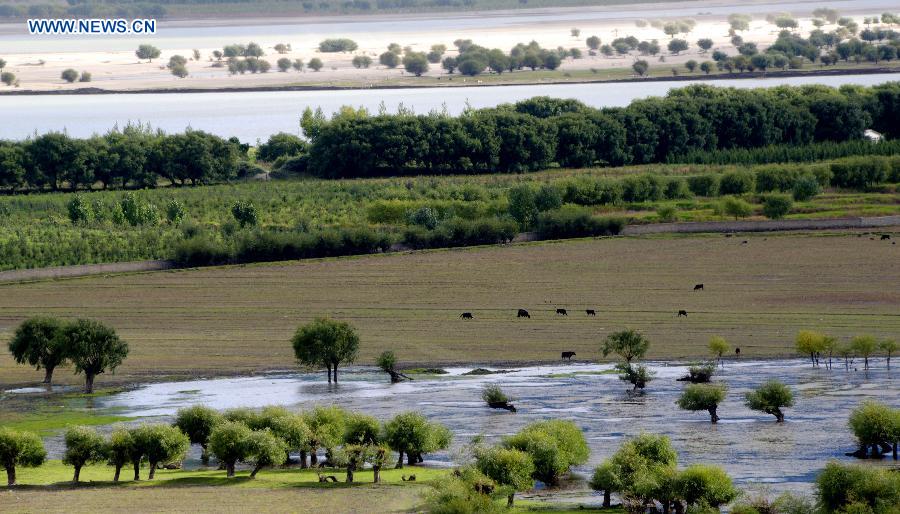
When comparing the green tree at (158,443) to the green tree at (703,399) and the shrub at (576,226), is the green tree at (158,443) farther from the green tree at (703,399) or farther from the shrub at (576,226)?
the shrub at (576,226)

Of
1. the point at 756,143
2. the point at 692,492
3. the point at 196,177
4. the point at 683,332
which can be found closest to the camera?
the point at 692,492

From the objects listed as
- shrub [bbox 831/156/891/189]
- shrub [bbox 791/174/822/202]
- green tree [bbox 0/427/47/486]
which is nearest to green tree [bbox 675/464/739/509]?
green tree [bbox 0/427/47/486]

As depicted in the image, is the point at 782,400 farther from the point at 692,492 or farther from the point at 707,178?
the point at 707,178

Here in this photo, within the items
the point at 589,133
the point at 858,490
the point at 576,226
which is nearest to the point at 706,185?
the point at 576,226

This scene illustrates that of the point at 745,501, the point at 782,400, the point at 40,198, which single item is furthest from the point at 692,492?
the point at 40,198

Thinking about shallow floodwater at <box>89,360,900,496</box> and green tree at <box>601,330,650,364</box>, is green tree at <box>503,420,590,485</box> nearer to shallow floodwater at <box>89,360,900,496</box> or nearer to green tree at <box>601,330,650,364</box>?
shallow floodwater at <box>89,360,900,496</box>

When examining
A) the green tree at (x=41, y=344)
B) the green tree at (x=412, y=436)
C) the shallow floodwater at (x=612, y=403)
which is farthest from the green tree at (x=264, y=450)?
the green tree at (x=41, y=344)

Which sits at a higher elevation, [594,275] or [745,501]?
[594,275]
